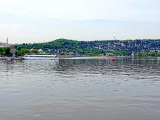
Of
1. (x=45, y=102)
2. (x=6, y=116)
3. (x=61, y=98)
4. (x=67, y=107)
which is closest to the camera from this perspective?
(x=6, y=116)

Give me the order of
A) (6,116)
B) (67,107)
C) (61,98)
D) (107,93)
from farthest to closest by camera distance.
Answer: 1. (107,93)
2. (61,98)
3. (67,107)
4. (6,116)

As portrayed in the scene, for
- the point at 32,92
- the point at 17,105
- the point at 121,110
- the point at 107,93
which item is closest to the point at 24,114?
the point at 17,105

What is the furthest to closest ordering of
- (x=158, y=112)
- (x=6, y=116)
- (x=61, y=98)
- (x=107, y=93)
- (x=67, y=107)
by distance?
(x=107, y=93), (x=61, y=98), (x=67, y=107), (x=158, y=112), (x=6, y=116)

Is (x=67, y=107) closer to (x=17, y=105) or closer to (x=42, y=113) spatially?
(x=42, y=113)

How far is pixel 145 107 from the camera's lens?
18062 millimetres

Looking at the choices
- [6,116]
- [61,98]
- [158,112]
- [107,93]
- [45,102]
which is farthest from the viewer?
[107,93]

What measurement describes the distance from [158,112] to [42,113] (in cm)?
756

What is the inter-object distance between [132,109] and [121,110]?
0.88 meters

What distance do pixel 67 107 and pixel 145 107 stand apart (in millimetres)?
5554

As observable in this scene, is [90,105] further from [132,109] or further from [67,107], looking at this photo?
[132,109]

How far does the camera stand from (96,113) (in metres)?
16.4

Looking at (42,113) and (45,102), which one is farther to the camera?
(45,102)

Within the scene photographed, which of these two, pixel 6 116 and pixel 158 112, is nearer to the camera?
pixel 6 116

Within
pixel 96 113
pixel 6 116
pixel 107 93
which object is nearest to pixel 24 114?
pixel 6 116
